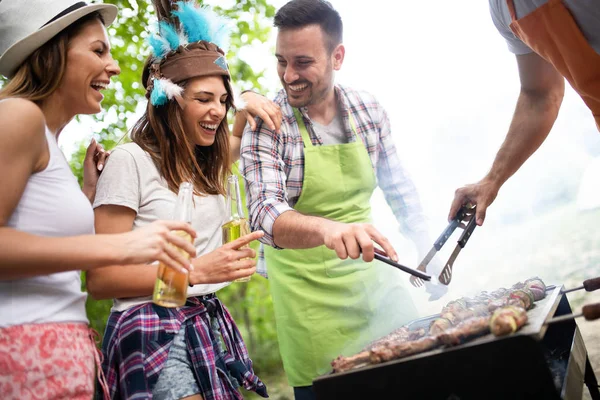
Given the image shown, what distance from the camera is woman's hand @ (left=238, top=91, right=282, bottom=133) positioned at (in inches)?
97.5

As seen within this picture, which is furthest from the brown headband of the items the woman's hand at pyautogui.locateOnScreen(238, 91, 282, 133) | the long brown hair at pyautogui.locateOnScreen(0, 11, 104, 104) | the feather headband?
the long brown hair at pyautogui.locateOnScreen(0, 11, 104, 104)

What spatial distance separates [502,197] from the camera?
17.4 ft

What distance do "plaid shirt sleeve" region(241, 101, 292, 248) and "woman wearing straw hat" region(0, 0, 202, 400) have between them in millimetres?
856

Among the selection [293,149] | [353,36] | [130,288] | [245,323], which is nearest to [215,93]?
[293,149]

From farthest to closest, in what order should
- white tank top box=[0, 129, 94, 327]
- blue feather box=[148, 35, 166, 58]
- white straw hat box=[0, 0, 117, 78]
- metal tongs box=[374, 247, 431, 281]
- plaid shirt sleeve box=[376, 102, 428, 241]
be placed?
plaid shirt sleeve box=[376, 102, 428, 241], blue feather box=[148, 35, 166, 58], metal tongs box=[374, 247, 431, 281], white straw hat box=[0, 0, 117, 78], white tank top box=[0, 129, 94, 327]

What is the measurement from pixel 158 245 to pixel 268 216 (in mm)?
961

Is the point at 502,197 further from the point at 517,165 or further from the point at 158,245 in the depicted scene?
the point at 158,245

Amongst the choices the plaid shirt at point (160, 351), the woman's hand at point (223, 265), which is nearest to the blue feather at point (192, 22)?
the woman's hand at point (223, 265)

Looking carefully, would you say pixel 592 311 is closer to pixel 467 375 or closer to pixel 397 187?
pixel 467 375

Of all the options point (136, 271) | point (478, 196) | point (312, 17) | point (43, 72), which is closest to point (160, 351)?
point (136, 271)

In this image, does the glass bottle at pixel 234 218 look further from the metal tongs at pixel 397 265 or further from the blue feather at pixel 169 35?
the blue feather at pixel 169 35

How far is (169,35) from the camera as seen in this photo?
7.48 ft

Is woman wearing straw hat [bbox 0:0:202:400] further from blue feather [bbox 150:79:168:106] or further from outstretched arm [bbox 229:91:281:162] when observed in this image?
outstretched arm [bbox 229:91:281:162]

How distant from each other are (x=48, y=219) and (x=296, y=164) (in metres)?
1.36
